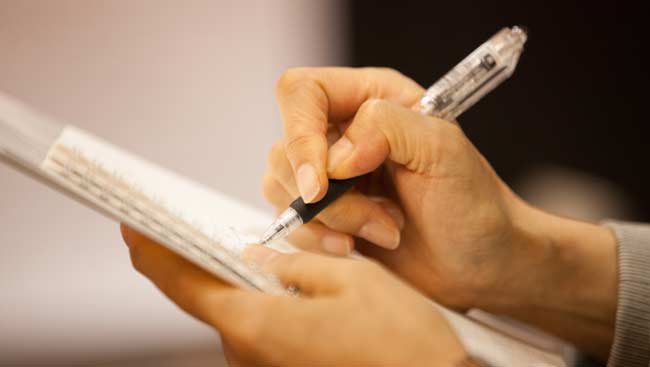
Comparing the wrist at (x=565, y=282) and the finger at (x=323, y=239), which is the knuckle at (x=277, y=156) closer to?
the finger at (x=323, y=239)

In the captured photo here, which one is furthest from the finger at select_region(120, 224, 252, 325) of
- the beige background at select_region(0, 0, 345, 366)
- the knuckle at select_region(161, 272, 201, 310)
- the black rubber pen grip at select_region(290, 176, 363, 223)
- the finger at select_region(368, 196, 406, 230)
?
the beige background at select_region(0, 0, 345, 366)

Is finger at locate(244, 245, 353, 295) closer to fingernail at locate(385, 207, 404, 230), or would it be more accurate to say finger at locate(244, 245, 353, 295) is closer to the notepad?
the notepad

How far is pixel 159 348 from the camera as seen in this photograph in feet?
3.34

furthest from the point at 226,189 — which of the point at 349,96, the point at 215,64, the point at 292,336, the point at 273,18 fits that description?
the point at 292,336

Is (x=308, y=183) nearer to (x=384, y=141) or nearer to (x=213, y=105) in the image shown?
(x=384, y=141)

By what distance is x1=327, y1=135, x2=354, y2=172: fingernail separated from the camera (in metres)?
0.48

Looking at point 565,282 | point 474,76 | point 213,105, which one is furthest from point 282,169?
point 213,105

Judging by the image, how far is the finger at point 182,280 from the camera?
32 centimetres

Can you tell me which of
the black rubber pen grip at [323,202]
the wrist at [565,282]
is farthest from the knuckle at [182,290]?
the wrist at [565,282]

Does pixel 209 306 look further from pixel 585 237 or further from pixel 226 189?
pixel 226 189

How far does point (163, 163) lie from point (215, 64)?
0.75 feet

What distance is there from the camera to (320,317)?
1.01ft

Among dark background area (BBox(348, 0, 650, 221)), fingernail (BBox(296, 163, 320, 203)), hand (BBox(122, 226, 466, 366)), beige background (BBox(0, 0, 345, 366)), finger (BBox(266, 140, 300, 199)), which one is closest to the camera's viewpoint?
hand (BBox(122, 226, 466, 366))

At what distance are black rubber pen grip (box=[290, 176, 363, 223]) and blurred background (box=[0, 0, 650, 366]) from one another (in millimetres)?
411
